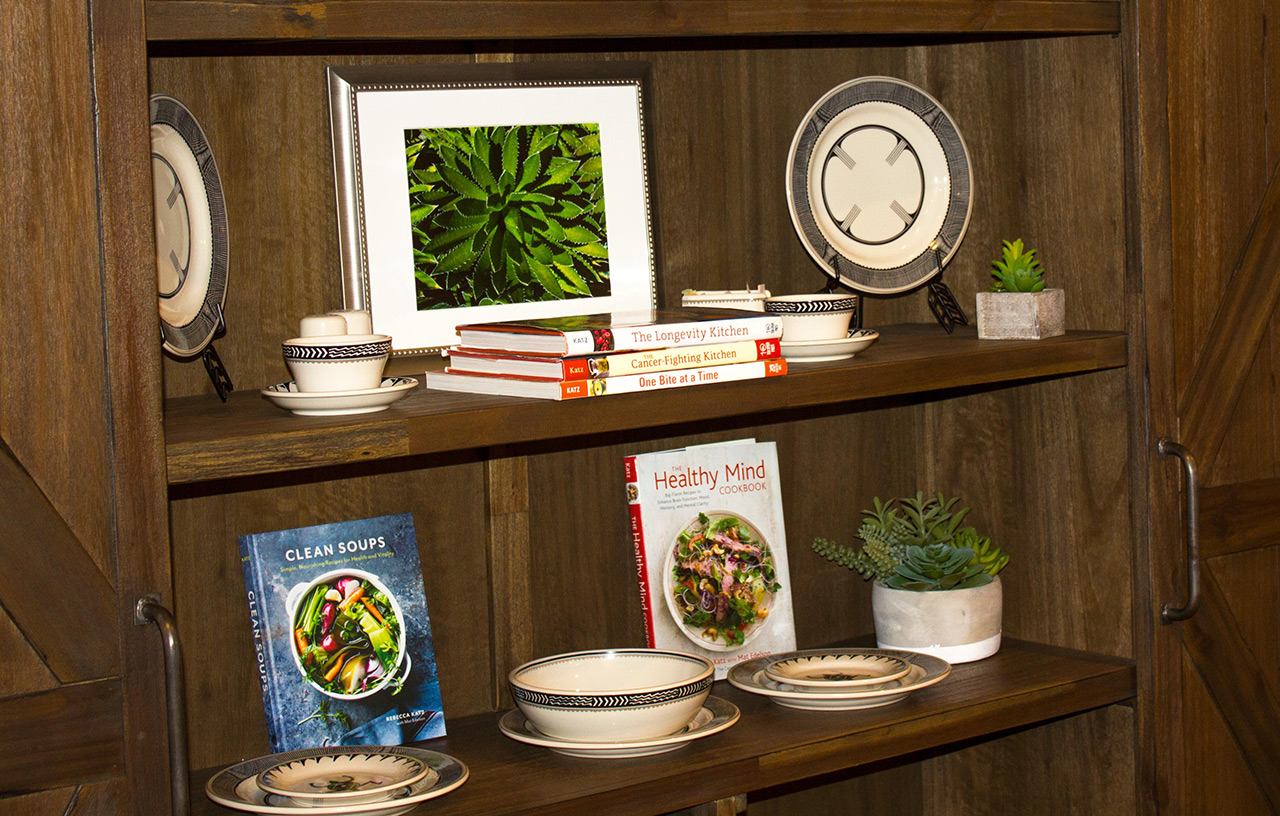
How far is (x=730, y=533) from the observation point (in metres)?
2.02

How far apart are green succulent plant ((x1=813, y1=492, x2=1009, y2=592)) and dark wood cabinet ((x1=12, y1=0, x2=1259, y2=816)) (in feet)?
0.22

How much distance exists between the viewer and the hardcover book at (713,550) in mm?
1972

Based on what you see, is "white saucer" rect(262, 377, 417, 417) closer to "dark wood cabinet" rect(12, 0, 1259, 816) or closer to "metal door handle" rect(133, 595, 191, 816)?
"dark wood cabinet" rect(12, 0, 1259, 816)

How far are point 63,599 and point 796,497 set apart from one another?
119cm

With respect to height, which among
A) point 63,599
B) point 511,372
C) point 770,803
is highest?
point 511,372

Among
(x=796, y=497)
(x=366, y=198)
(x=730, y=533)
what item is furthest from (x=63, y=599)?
(x=796, y=497)

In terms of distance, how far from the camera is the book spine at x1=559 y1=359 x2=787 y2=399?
4.99 ft

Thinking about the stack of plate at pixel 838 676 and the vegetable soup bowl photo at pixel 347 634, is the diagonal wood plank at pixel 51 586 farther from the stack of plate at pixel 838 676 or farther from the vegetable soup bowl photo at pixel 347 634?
the stack of plate at pixel 838 676

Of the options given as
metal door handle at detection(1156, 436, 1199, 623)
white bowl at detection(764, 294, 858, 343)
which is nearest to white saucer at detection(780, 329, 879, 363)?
white bowl at detection(764, 294, 858, 343)

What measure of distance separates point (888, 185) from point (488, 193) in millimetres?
638

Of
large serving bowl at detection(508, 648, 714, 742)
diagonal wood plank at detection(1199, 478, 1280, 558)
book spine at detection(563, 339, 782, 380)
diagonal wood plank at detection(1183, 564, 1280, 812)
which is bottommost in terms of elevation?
diagonal wood plank at detection(1183, 564, 1280, 812)

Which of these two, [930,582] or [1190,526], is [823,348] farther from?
[1190,526]

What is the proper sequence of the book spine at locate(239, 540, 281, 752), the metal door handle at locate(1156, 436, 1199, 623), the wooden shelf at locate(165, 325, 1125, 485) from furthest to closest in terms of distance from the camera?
the metal door handle at locate(1156, 436, 1199, 623) → the book spine at locate(239, 540, 281, 752) → the wooden shelf at locate(165, 325, 1125, 485)

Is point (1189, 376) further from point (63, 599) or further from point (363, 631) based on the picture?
point (63, 599)
